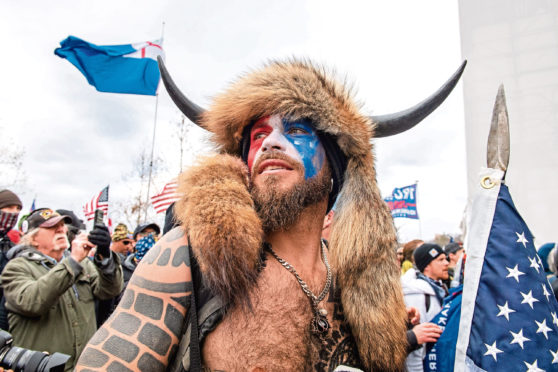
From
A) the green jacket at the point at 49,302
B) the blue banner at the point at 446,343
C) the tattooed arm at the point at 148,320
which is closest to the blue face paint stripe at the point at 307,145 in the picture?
the tattooed arm at the point at 148,320

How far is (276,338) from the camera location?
59.1 inches

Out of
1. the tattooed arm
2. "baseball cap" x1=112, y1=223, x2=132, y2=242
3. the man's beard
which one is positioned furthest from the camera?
"baseball cap" x1=112, y1=223, x2=132, y2=242

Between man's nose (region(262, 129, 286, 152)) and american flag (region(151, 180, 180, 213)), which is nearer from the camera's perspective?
man's nose (region(262, 129, 286, 152))

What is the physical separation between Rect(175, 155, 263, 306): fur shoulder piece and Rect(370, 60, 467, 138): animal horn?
1.05 m

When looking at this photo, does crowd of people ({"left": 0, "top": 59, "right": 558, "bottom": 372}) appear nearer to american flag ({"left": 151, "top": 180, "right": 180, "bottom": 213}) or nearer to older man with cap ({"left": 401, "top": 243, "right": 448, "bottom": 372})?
older man with cap ({"left": 401, "top": 243, "right": 448, "bottom": 372})

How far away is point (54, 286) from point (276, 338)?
250cm

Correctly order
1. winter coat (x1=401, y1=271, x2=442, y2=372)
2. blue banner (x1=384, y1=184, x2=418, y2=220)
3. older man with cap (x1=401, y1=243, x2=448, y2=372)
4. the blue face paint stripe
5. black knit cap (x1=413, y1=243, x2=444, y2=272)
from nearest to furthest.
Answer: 1. the blue face paint stripe
2. older man with cap (x1=401, y1=243, x2=448, y2=372)
3. winter coat (x1=401, y1=271, x2=442, y2=372)
4. black knit cap (x1=413, y1=243, x2=444, y2=272)
5. blue banner (x1=384, y1=184, x2=418, y2=220)

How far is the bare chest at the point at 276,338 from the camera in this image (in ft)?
4.72

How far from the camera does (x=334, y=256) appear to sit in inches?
78.1

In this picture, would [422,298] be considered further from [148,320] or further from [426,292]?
[148,320]

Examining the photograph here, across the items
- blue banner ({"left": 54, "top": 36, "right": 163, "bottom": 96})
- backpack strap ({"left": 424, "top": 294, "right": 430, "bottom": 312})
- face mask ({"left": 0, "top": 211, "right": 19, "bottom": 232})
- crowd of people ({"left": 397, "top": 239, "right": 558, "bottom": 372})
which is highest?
blue banner ({"left": 54, "top": 36, "right": 163, "bottom": 96})

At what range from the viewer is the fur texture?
1.67 metres

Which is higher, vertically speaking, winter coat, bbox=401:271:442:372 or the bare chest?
the bare chest

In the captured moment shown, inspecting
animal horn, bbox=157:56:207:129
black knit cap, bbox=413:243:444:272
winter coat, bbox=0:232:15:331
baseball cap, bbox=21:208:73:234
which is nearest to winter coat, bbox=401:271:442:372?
black knit cap, bbox=413:243:444:272
